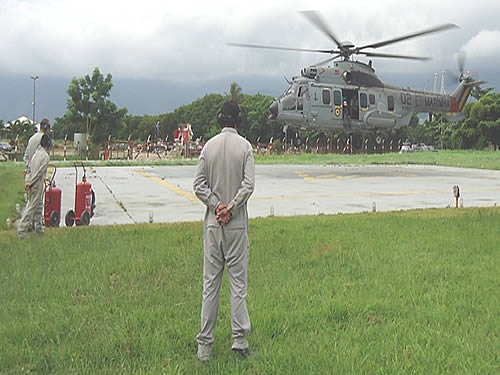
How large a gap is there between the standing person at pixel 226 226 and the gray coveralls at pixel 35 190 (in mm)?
4825

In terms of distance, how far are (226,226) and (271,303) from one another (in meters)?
1.42

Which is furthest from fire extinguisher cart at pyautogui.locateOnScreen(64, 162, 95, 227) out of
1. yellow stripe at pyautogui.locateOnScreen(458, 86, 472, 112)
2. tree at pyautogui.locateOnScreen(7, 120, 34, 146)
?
tree at pyautogui.locateOnScreen(7, 120, 34, 146)

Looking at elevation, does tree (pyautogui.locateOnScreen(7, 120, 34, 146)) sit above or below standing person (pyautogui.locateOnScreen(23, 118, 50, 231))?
above

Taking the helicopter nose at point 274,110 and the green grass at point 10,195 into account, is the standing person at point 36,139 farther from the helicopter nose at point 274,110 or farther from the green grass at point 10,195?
the helicopter nose at point 274,110

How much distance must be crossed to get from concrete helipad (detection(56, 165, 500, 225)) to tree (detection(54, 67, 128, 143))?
39.1 meters

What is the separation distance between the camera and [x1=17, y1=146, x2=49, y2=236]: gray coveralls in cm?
799

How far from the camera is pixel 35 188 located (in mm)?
8086

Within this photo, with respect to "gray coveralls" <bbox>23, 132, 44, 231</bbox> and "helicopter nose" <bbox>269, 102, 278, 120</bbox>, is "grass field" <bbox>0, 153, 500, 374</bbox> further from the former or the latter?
"helicopter nose" <bbox>269, 102, 278, 120</bbox>

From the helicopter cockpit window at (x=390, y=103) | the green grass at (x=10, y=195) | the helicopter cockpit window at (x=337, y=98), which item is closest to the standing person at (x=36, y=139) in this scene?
the green grass at (x=10, y=195)

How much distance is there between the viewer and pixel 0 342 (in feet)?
13.7

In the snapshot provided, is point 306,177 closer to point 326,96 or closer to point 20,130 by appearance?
point 326,96

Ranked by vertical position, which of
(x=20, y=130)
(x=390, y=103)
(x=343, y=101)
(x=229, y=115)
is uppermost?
(x=390, y=103)

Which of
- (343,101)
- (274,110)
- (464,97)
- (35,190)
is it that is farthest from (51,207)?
(464,97)

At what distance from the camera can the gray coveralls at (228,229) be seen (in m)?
3.96
